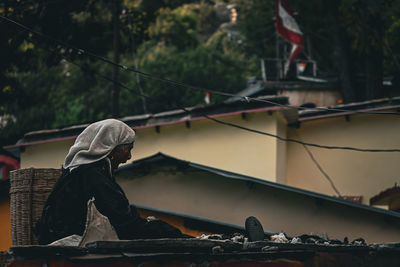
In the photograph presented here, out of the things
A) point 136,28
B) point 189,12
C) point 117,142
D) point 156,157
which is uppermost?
point 189,12

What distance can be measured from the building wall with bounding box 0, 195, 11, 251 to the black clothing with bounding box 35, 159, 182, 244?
23.2 ft

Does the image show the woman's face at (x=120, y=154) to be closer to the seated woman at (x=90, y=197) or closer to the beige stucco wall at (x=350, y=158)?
the seated woman at (x=90, y=197)

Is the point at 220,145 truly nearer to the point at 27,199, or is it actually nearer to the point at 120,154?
the point at 27,199

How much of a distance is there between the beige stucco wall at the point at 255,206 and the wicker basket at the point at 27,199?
23.1 ft

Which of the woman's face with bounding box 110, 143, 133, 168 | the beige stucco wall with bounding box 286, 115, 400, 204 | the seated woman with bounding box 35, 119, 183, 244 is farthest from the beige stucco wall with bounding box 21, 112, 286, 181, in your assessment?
the seated woman with bounding box 35, 119, 183, 244

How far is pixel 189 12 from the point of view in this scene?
57.3 meters

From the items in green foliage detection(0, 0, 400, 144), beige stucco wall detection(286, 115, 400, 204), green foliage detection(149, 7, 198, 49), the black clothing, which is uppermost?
green foliage detection(149, 7, 198, 49)

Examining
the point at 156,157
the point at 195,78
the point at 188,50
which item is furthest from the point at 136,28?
the point at 188,50

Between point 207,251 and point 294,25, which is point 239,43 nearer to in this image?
point 294,25

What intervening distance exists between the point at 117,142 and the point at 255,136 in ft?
34.0

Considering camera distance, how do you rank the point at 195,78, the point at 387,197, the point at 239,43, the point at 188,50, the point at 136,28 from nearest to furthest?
the point at 387,197 → the point at 136,28 → the point at 239,43 → the point at 195,78 → the point at 188,50

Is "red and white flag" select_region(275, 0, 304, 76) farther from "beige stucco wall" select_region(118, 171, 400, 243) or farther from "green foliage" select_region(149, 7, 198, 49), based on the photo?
"green foliage" select_region(149, 7, 198, 49)

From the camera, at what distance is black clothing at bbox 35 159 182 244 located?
5.54m

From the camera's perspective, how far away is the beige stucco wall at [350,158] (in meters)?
16.1
